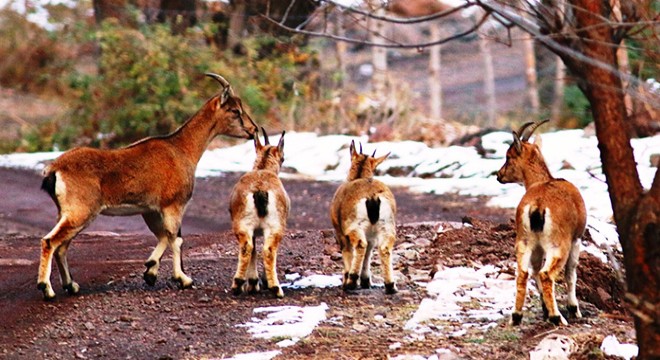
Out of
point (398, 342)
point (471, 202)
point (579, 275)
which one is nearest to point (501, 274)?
point (579, 275)

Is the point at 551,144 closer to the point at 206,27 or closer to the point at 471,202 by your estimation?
the point at 471,202

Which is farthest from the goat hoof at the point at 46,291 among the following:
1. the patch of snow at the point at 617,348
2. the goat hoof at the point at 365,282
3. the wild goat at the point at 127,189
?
the patch of snow at the point at 617,348

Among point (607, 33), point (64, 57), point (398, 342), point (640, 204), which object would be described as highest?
point (64, 57)

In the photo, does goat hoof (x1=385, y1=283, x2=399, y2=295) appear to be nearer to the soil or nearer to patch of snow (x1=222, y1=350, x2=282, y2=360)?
the soil

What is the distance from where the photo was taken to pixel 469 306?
31.9 ft

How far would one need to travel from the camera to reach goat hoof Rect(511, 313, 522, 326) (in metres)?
8.76

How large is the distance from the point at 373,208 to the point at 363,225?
18 centimetres

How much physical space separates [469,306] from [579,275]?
1.89 meters

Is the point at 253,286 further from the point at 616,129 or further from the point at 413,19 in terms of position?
the point at 616,129

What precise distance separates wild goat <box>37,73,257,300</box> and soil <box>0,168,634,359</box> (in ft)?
1.05

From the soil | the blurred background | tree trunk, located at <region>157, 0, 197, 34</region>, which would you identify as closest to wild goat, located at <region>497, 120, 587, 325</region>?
the soil

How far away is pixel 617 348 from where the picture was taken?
26.8ft

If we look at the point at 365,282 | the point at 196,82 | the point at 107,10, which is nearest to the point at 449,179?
the point at 196,82

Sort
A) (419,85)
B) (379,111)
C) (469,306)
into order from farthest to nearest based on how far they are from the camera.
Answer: (419,85) < (379,111) < (469,306)
